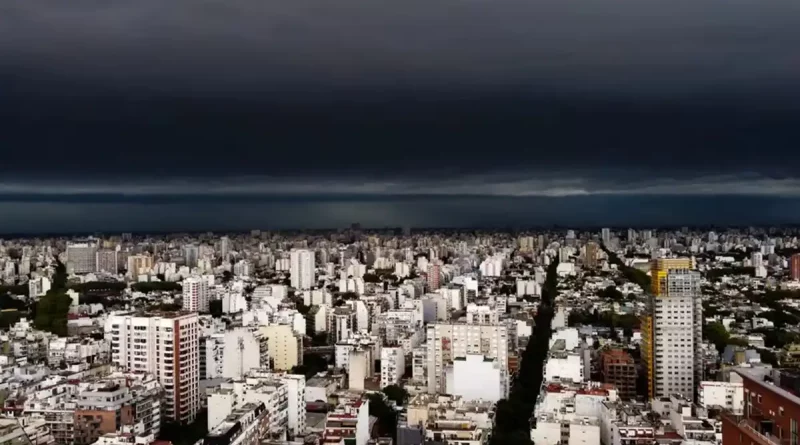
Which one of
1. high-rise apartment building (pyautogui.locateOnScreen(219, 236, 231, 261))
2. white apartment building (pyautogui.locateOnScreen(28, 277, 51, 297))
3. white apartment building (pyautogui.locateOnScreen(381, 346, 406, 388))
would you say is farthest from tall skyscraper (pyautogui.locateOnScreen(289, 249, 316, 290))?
white apartment building (pyautogui.locateOnScreen(381, 346, 406, 388))

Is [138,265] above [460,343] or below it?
above

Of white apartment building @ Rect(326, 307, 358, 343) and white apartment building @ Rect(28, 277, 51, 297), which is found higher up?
white apartment building @ Rect(28, 277, 51, 297)

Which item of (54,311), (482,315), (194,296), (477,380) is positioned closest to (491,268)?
(194,296)

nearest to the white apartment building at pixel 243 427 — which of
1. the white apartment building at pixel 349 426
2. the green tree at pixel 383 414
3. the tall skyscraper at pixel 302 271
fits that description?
the white apartment building at pixel 349 426

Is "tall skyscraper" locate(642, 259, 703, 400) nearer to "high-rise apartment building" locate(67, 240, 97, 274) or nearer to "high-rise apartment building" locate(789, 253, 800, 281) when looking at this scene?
"high-rise apartment building" locate(789, 253, 800, 281)

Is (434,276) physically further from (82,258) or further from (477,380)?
(477,380)
